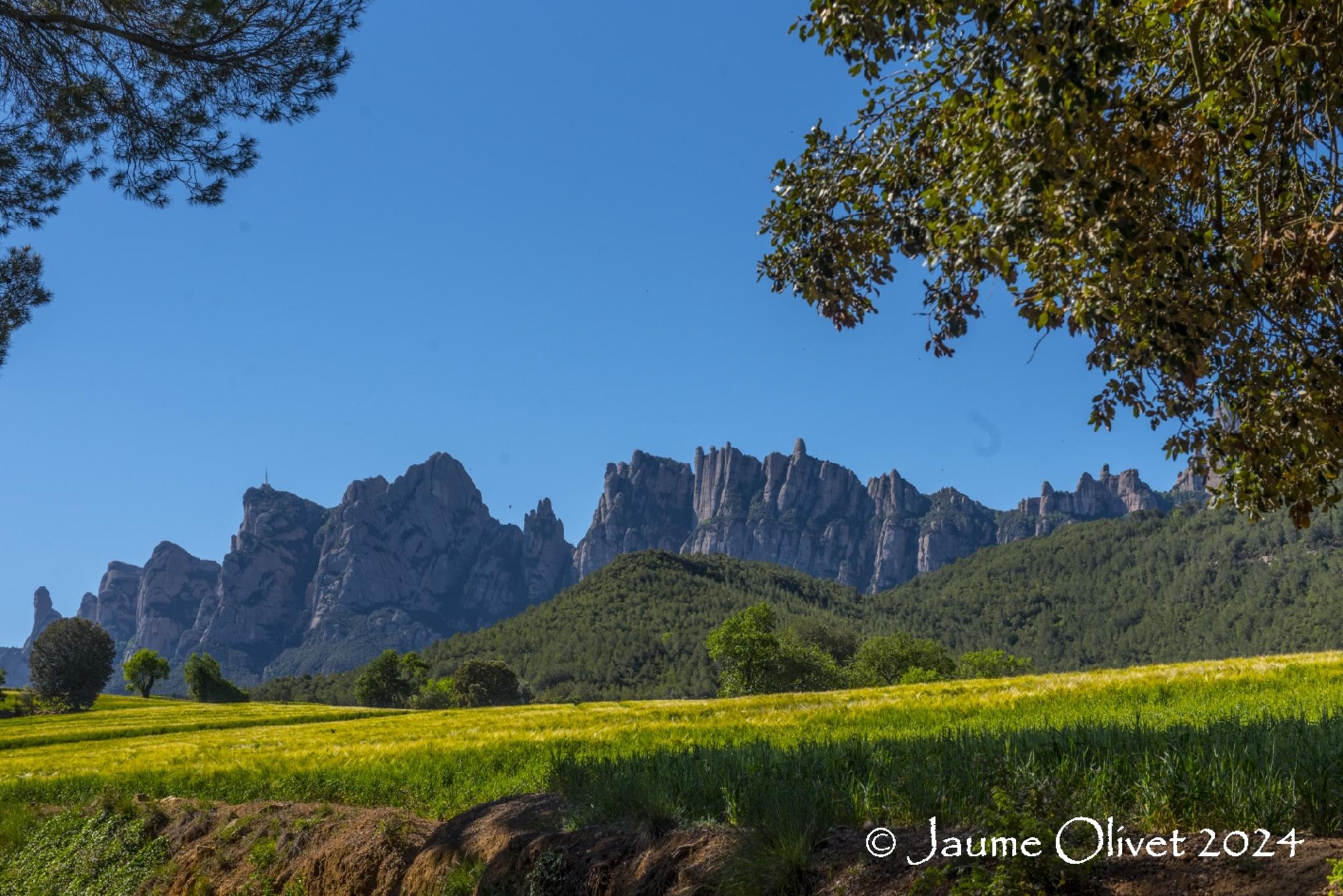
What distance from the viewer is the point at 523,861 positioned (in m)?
6.39

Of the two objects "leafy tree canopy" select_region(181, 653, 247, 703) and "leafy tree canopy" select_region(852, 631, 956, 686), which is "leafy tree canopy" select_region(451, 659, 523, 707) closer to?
"leafy tree canopy" select_region(181, 653, 247, 703)

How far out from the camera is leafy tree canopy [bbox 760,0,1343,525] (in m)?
4.60

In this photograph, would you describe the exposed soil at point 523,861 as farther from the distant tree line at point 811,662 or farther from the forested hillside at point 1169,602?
the forested hillside at point 1169,602

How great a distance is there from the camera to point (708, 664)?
13788 cm

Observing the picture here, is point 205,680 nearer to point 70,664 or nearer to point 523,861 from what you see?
point 70,664

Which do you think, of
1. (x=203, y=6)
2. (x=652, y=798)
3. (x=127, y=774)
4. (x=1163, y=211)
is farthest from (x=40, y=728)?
(x=1163, y=211)

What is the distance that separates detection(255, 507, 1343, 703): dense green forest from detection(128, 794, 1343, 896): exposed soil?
372ft

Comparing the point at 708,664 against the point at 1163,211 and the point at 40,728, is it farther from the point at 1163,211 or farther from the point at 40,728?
the point at 1163,211

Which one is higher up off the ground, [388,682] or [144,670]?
[144,670]

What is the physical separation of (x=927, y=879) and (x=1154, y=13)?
6.67 metres

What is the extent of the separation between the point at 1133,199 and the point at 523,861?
6770 millimetres

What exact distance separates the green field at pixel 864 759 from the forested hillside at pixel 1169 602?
139895mm

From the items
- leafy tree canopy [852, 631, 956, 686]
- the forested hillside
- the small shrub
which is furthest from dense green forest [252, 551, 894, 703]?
the small shrub

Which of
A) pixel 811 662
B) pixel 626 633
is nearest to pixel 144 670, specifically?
pixel 626 633
